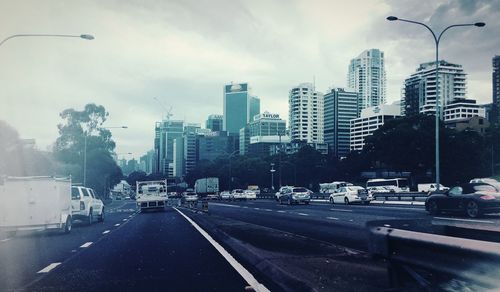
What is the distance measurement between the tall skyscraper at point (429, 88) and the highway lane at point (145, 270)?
10329 cm

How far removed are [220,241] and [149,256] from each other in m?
3.78

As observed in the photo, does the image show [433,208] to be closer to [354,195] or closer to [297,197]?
[354,195]

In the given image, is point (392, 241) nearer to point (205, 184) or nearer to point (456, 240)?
point (456, 240)

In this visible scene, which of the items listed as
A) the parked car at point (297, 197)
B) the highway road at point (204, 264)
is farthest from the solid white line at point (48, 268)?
the parked car at point (297, 197)

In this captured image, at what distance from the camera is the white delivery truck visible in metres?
18.7

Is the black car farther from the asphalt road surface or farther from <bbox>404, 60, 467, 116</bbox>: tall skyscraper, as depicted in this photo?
<bbox>404, 60, 467, 116</bbox>: tall skyscraper

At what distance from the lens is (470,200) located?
72.3 feet

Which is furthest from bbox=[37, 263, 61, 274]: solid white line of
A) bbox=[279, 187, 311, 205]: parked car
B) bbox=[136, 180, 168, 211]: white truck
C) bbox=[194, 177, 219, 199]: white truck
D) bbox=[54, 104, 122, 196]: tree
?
bbox=[194, 177, 219, 199]: white truck

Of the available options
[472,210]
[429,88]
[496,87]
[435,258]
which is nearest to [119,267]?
[435,258]

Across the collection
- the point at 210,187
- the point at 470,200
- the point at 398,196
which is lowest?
the point at 210,187

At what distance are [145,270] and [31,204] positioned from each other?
11559 millimetres

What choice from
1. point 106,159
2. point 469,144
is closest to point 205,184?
point 106,159

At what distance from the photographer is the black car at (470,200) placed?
843 inches

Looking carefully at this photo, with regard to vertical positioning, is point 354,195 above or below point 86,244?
above
